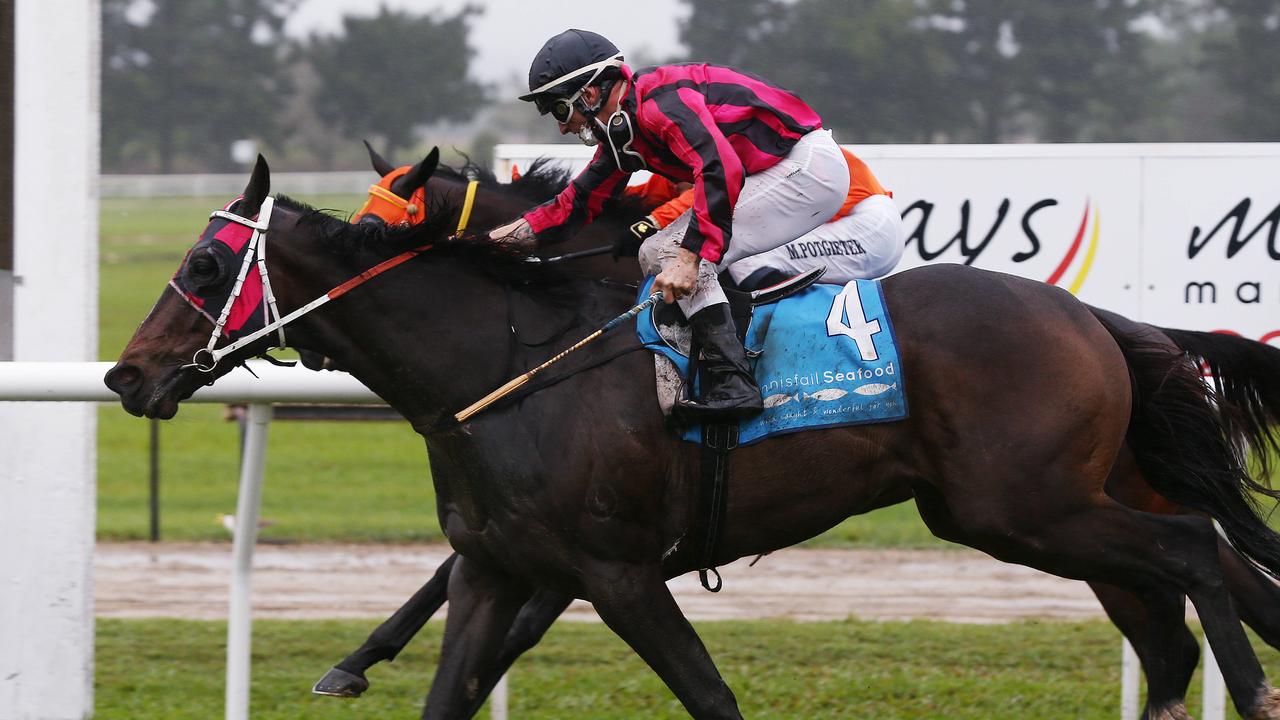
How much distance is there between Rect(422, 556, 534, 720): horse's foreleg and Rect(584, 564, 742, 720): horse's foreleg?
0.32 metres

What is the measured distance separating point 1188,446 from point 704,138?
4.91 feet

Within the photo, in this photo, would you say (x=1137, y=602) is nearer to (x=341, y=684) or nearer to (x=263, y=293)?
(x=341, y=684)

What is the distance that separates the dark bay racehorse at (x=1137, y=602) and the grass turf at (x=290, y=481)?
2240 millimetres

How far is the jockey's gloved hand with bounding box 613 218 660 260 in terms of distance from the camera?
401cm

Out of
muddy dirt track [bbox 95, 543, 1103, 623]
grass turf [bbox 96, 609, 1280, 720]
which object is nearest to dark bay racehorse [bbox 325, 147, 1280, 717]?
grass turf [bbox 96, 609, 1280, 720]

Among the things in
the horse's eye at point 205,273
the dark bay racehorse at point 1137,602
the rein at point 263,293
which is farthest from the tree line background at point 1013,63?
the horse's eye at point 205,273

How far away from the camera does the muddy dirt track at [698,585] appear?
669 centimetres

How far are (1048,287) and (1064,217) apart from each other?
169 centimetres

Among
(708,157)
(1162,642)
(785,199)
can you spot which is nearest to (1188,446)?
(1162,642)

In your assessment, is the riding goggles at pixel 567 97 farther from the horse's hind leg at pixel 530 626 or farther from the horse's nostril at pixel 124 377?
the horse's hind leg at pixel 530 626

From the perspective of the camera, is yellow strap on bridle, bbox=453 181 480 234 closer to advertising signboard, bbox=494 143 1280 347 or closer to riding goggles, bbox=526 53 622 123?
advertising signboard, bbox=494 143 1280 347

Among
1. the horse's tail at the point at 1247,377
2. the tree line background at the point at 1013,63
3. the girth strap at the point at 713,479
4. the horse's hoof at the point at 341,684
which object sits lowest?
the horse's hoof at the point at 341,684

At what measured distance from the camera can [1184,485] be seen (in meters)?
3.82

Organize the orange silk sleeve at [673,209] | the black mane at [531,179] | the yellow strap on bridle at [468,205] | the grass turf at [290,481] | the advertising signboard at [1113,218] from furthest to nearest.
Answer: the grass turf at [290,481] → the advertising signboard at [1113,218] → the black mane at [531,179] → the yellow strap on bridle at [468,205] → the orange silk sleeve at [673,209]
